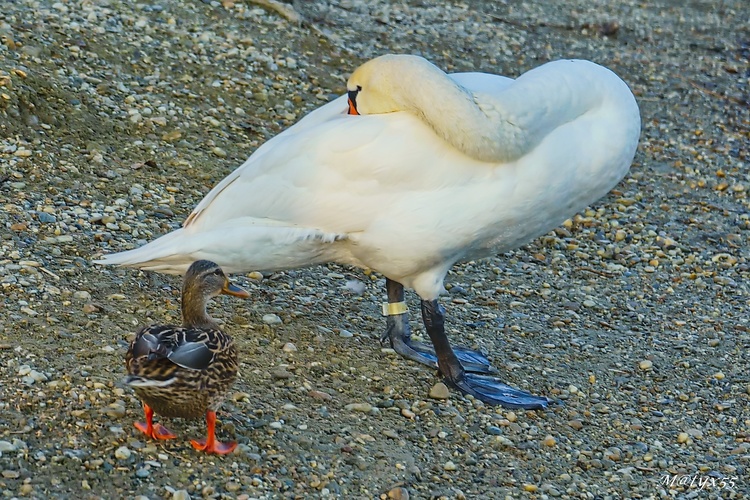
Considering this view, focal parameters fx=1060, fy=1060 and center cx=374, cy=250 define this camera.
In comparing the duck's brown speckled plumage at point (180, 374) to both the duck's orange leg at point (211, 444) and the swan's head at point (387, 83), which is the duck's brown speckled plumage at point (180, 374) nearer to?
the duck's orange leg at point (211, 444)

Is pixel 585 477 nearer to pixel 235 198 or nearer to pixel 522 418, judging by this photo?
pixel 522 418

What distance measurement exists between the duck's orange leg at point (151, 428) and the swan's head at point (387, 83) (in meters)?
1.89

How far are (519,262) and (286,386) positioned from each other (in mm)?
2642

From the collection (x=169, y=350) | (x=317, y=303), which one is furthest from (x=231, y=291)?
(x=317, y=303)

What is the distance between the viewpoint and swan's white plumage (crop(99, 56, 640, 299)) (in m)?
4.87

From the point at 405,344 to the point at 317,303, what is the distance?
65 cm

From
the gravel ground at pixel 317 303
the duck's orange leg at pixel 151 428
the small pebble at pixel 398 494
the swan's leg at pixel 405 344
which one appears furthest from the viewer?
the swan's leg at pixel 405 344

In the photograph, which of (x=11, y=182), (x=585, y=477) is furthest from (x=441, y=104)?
(x=11, y=182)

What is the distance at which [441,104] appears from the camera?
16.1ft

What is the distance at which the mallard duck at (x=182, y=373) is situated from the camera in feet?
13.0

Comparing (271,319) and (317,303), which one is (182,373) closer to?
(271,319)

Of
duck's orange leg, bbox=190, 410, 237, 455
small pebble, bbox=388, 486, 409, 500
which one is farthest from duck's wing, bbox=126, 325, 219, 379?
small pebble, bbox=388, 486, 409, 500

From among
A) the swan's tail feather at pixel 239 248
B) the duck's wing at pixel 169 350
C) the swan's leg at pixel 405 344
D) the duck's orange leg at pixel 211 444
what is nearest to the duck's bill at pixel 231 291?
the swan's tail feather at pixel 239 248

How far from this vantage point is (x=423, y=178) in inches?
193
